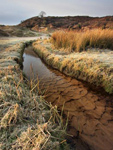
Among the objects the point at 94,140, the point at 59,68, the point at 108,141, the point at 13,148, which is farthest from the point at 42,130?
the point at 59,68

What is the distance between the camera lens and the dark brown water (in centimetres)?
158

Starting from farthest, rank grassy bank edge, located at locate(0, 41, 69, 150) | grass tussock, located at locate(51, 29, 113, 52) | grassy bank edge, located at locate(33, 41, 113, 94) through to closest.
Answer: grass tussock, located at locate(51, 29, 113, 52) → grassy bank edge, located at locate(33, 41, 113, 94) → grassy bank edge, located at locate(0, 41, 69, 150)

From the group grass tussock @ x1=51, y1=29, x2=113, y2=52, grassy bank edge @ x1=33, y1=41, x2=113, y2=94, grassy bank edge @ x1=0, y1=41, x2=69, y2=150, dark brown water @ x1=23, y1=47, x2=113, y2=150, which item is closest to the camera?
grassy bank edge @ x1=0, y1=41, x2=69, y2=150

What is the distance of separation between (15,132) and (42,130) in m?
0.36

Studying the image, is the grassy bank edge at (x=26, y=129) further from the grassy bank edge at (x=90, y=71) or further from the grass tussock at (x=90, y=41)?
the grass tussock at (x=90, y=41)

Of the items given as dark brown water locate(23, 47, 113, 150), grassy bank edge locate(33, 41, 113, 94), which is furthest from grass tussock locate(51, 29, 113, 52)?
dark brown water locate(23, 47, 113, 150)

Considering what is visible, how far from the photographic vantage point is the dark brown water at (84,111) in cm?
158

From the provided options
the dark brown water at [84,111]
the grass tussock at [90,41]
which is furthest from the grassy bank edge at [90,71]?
the grass tussock at [90,41]

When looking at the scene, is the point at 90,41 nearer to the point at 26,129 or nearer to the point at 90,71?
the point at 90,71

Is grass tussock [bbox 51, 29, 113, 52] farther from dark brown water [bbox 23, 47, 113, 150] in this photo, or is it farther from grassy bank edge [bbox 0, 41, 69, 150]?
grassy bank edge [bbox 0, 41, 69, 150]

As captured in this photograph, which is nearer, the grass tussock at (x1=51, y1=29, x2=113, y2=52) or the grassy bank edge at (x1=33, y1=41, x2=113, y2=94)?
the grassy bank edge at (x1=33, y1=41, x2=113, y2=94)

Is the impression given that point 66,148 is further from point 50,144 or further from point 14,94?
point 14,94

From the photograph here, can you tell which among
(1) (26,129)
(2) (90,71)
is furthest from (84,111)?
(2) (90,71)

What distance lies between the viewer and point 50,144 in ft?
3.53
